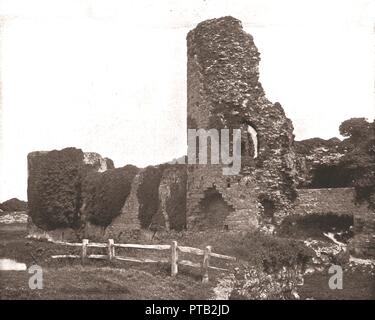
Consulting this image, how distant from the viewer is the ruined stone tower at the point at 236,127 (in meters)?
21.6

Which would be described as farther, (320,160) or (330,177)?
(330,177)

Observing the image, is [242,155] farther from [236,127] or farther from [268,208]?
[268,208]

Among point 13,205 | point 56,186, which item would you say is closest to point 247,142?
point 56,186

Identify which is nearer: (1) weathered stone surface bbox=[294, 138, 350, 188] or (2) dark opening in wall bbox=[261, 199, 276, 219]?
(2) dark opening in wall bbox=[261, 199, 276, 219]

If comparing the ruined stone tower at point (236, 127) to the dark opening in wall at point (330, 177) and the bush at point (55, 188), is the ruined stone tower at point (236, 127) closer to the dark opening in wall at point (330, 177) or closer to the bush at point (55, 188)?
the dark opening in wall at point (330, 177)

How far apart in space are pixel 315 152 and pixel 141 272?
37.9 ft

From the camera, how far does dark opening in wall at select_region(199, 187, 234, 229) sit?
2169 cm

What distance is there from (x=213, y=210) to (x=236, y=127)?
3122mm

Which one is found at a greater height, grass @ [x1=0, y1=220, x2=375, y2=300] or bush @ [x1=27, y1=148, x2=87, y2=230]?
bush @ [x1=27, y1=148, x2=87, y2=230]

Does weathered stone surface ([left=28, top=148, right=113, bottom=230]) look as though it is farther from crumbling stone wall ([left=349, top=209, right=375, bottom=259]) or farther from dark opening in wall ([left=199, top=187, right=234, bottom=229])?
crumbling stone wall ([left=349, top=209, right=375, bottom=259])

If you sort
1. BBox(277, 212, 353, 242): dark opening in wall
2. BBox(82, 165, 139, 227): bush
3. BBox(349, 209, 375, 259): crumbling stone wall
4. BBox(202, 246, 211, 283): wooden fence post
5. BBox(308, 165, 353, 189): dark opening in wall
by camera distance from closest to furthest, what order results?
1. BBox(202, 246, 211, 283): wooden fence post
2. BBox(349, 209, 375, 259): crumbling stone wall
3. BBox(277, 212, 353, 242): dark opening in wall
4. BBox(308, 165, 353, 189): dark opening in wall
5. BBox(82, 165, 139, 227): bush

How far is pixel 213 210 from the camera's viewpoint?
21984mm

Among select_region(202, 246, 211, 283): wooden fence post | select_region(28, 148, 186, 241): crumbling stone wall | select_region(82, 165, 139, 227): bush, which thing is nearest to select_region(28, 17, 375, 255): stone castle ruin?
select_region(28, 148, 186, 241): crumbling stone wall
